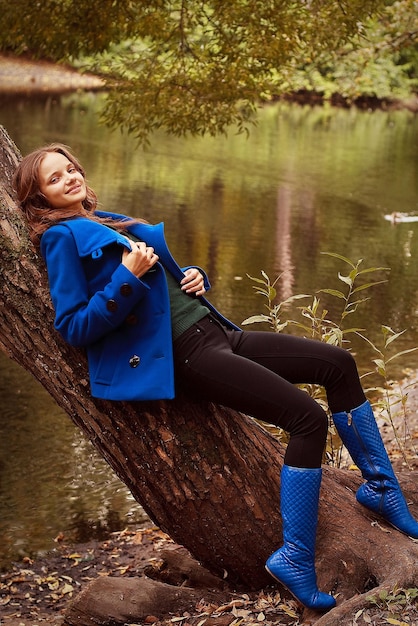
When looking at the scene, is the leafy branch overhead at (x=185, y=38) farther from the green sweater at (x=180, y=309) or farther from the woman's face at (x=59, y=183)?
the green sweater at (x=180, y=309)

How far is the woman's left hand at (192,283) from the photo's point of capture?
3199mm

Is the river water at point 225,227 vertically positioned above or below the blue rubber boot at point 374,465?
below

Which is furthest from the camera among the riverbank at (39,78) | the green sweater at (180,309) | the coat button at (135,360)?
the riverbank at (39,78)

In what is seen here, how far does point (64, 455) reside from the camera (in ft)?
19.2

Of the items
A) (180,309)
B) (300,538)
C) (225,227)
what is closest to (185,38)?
(225,227)

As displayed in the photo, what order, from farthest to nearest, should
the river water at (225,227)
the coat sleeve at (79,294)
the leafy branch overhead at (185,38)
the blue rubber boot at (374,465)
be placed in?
the leafy branch overhead at (185,38), the river water at (225,227), the blue rubber boot at (374,465), the coat sleeve at (79,294)

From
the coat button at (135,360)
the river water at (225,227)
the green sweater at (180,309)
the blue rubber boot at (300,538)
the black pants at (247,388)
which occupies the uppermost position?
the green sweater at (180,309)

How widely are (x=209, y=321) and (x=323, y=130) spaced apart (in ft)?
85.9

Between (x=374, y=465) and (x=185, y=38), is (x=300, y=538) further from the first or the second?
(x=185, y=38)

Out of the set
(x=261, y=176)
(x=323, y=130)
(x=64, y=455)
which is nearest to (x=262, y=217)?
(x=261, y=176)

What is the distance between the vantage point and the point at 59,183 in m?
3.16

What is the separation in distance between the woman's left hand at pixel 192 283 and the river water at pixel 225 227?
2108 mm

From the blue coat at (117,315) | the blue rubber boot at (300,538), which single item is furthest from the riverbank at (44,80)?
the blue rubber boot at (300,538)

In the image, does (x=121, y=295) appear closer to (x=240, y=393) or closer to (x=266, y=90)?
(x=240, y=393)
